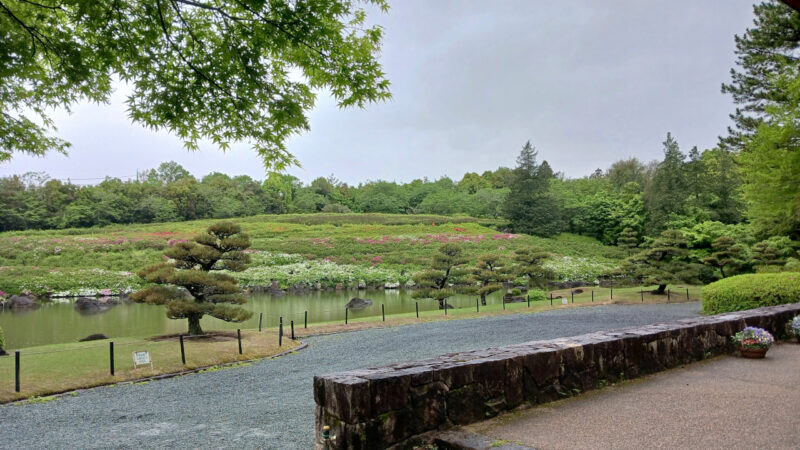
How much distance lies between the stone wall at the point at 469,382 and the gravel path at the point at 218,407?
1756 millimetres

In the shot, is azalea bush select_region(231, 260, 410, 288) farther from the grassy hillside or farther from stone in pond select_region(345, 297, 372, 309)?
stone in pond select_region(345, 297, 372, 309)

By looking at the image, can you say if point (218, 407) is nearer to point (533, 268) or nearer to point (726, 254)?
point (533, 268)

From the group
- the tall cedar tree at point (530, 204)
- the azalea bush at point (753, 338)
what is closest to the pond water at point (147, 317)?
the azalea bush at point (753, 338)

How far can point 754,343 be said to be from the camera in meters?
6.02

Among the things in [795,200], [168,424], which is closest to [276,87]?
[168,424]

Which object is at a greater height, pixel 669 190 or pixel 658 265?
pixel 669 190

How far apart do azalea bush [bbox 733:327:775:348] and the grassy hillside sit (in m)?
24.9

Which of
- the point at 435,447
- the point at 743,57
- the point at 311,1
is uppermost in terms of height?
the point at 743,57

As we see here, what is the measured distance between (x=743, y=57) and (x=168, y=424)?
2927 centimetres

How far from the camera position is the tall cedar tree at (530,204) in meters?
47.2

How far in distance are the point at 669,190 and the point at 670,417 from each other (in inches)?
1453

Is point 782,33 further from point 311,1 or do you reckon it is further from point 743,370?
point 311,1

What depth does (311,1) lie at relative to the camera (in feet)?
13.5

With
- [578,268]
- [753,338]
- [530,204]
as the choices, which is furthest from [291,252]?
[753,338]
